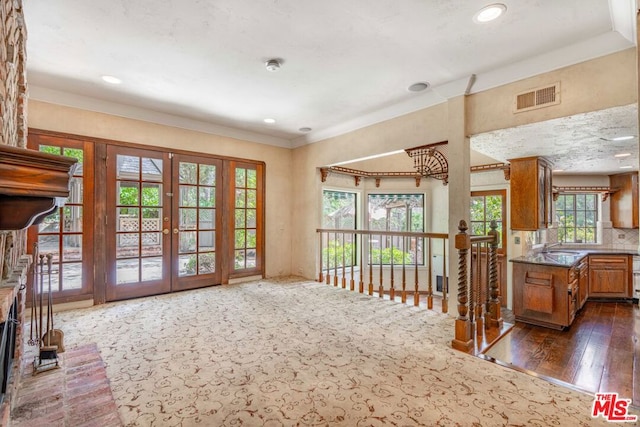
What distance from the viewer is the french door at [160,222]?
12.9 feet

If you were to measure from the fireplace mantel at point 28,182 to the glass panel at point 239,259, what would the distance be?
13.9 ft

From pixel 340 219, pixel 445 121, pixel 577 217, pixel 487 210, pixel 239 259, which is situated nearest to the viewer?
pixel 445 121

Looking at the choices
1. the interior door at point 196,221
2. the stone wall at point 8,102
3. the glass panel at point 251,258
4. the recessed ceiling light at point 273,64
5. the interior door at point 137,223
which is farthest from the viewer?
the glass panel at point 251,258

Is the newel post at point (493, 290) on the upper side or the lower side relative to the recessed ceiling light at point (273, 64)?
lower

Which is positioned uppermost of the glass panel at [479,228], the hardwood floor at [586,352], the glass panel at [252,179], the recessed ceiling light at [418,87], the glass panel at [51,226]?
the recessed ceiling light at [418,87]

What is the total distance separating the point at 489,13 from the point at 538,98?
1.08m

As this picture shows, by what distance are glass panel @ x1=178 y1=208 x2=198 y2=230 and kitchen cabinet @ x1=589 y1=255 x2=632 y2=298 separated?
7059 mm

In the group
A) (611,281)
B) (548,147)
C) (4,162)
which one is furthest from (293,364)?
(611,281)

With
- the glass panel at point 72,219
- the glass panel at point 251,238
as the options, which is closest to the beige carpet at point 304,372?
the glass panel at point 72,219

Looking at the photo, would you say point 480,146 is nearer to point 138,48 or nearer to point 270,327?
point 270,327

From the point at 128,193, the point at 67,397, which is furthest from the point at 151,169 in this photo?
the point at 67,397

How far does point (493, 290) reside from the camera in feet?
10.4

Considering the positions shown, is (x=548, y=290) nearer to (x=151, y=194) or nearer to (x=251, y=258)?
(x=251, y=258)

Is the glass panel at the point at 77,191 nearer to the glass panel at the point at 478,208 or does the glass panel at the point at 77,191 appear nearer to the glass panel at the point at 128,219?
the glass panel at the point at 128,219
